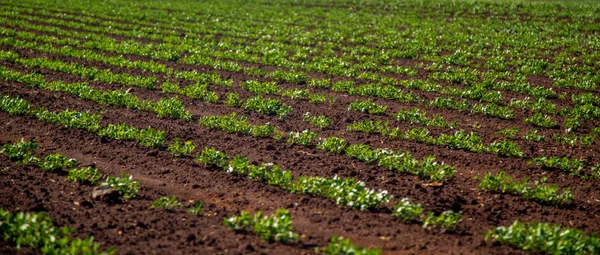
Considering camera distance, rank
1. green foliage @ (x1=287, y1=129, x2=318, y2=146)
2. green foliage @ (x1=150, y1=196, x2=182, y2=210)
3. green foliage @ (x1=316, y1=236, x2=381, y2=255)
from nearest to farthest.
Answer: green foliage @ (x1=316, y1=236, x2=381, y2=255) < green foliage @ (x1=150, y1=196, x2=182, y2=210) < green foliage @ (x1=287, y1=129, x2=318, y2=146)

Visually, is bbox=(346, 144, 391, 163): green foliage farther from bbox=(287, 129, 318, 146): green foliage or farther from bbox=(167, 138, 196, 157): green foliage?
bbox=(167, 138, 196, 157): green foliage

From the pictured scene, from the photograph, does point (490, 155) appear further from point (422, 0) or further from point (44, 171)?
point (422, 0)

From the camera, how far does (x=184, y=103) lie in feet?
44.8

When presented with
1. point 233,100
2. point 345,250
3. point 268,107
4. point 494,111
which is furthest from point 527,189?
point 233,100

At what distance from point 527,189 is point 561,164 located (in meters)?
1.71

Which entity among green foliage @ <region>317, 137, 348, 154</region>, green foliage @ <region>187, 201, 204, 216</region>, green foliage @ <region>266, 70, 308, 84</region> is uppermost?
green foliage @ <region>266, 70, 308, 84</region>

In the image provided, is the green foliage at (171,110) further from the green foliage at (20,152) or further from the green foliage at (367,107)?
the green foliage at (367,107)

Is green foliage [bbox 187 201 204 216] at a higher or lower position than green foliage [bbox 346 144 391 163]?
lower

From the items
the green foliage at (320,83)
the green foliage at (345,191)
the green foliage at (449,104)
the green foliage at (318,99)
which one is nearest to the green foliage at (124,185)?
the green foliage at (345,191)

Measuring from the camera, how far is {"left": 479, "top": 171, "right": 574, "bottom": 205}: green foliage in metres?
8.48

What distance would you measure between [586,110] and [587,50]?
29.8 feet

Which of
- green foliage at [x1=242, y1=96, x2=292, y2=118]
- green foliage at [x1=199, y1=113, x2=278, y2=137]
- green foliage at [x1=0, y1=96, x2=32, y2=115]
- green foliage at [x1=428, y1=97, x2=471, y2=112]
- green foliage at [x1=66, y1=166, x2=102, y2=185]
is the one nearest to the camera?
green foliage at [x1=66, y1=166, x2=102, y2=185]

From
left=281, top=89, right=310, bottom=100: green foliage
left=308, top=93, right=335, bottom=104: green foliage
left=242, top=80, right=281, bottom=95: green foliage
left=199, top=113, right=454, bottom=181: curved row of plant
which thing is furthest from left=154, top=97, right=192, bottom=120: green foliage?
left=308, top=93, right=335, bottom=104: green foliage

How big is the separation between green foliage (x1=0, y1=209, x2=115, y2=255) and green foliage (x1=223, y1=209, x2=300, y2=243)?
5.34ft
